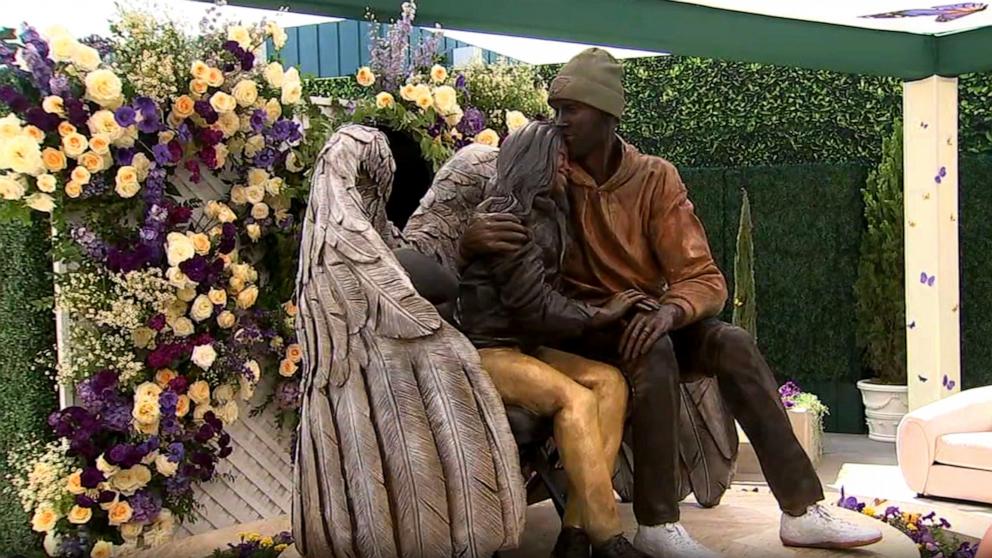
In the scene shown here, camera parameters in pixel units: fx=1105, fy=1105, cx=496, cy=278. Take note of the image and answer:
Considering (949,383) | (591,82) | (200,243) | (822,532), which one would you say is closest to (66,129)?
(200,243)

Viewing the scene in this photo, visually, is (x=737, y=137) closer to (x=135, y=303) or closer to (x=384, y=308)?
(x=135, y=303)

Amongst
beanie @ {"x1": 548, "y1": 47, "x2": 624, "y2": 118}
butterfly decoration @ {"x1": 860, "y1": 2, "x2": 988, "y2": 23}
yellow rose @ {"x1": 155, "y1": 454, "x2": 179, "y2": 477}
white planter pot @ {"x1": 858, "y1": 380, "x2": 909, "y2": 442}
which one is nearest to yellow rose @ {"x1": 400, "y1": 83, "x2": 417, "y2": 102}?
yellow rose @ {"x1": 155, "y1": 454, "x2": 179, "y2": 477}

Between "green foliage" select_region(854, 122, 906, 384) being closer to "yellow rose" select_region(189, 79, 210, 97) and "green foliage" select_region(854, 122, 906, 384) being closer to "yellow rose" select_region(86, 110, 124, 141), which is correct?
"yellow rose" select_region(189, 79, 210, 97)

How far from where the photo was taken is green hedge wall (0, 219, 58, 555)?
420 cm

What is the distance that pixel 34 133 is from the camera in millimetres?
3861

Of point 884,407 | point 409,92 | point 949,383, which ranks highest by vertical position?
point 409,92

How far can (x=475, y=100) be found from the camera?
5.19 meters

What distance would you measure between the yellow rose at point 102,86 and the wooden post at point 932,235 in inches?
190

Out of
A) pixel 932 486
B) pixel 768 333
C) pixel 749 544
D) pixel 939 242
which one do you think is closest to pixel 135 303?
pixel 749 544

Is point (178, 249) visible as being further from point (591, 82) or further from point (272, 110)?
point (591, 82)

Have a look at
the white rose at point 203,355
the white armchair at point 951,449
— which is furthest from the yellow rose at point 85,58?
the white armchair at point 951,449

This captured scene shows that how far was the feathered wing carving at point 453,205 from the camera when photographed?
336 centimetres

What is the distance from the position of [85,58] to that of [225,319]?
1076mm

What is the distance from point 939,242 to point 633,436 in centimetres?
465
